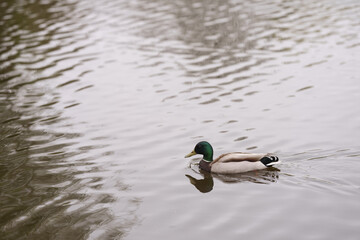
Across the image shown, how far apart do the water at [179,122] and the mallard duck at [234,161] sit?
0.66 ft

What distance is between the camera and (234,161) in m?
11.3

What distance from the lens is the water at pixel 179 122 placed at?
9.72 meters

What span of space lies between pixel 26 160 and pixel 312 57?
10.1 meters

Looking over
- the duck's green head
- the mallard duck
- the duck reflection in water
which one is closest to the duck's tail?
the mallard duck

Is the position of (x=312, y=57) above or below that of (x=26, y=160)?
below

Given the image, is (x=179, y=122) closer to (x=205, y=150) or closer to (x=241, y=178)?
(x=205, y=150)

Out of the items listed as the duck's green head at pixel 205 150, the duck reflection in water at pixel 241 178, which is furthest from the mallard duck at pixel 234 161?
the duck reflection in water at pixel 241 178

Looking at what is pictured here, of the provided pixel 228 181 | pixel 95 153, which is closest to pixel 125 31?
pixel 95 153

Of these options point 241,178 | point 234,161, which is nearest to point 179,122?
point 234,161

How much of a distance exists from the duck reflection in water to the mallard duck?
0.10m

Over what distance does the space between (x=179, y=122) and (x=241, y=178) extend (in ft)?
10.9

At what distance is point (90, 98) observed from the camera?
16562 millimetres

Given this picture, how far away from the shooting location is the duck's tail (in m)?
10.9

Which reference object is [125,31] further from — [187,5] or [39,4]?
[39,4]
